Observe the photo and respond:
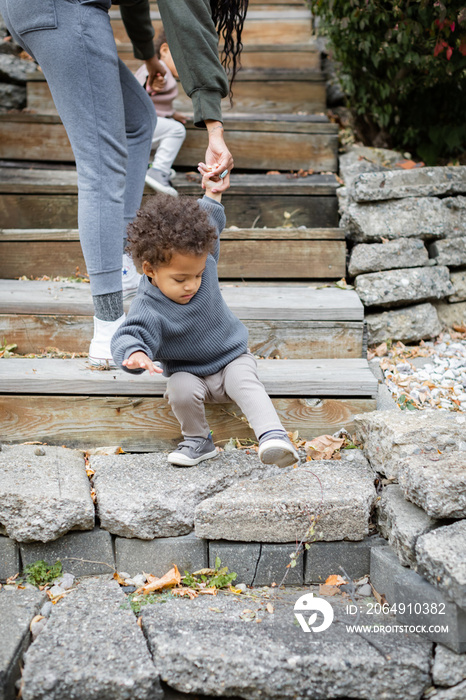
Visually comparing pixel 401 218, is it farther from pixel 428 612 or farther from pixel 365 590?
pixel 428 612

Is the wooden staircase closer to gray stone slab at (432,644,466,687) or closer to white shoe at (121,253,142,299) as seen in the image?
white shoe at (121,253,142,299)

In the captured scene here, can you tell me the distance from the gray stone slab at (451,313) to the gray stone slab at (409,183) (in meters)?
0.57

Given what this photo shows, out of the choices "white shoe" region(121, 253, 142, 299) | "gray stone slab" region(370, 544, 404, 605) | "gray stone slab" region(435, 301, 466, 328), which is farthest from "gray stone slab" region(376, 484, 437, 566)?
"gray stone slab" region(435, 301, 466, 328)

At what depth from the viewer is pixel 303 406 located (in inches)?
94.1

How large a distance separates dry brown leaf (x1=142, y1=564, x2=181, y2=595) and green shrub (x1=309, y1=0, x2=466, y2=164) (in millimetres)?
2535

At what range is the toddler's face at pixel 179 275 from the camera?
202 centimetres

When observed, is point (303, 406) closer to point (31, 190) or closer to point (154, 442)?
point (154, 442)

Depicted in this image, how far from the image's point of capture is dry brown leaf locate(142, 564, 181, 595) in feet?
6.50

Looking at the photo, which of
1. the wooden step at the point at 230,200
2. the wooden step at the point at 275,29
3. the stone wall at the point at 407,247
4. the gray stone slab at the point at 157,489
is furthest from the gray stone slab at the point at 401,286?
the wooden step at the point at 275,29

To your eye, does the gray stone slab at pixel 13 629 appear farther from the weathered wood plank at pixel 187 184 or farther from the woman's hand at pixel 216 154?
the weathered wood plank at pixel 187 184

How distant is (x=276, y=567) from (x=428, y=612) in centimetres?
51

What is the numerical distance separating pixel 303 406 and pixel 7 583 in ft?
3.84

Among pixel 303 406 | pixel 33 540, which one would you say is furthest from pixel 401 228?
pixel 33 540

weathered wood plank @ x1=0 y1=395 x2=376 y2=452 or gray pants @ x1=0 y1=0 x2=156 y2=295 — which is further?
weathered wood plank @ x1=0 y1=395 x2=376 y2=452
